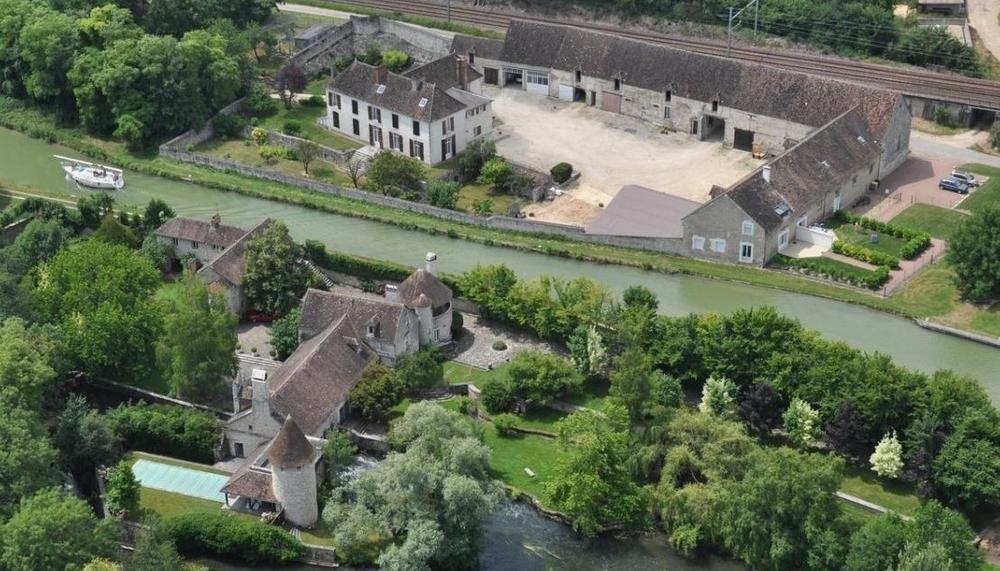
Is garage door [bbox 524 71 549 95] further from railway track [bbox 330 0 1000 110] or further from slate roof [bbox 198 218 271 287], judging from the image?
slate roof [bbox 198 218 271 287]

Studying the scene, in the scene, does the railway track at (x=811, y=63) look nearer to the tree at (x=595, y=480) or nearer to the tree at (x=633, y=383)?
the tree at (x=633, y=383)

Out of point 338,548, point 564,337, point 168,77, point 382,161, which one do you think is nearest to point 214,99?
point 168,77

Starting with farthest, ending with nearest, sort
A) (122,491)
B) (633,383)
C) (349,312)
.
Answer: (349,312) < (633,383) < (122,491)

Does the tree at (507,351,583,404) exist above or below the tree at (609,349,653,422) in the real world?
below

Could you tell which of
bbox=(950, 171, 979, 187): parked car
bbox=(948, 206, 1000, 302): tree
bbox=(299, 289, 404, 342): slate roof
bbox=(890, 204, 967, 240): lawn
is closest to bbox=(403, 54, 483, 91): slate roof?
bbox=(299, 289, 404, 342): slate roof

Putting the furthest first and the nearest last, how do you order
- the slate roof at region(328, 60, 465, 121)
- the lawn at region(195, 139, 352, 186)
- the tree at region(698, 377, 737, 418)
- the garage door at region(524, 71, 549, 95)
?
the garage door at region(524, 71, 549, 95) → the lawn at region(195, 139, 352, 186) → the slate roof at region(328, 60, 465, 121) → the tree at region(698, 377, 737, 418)

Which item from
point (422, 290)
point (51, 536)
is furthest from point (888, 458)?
point (51, 536)

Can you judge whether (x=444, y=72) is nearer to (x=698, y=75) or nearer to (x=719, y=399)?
(x=698, y=75)
